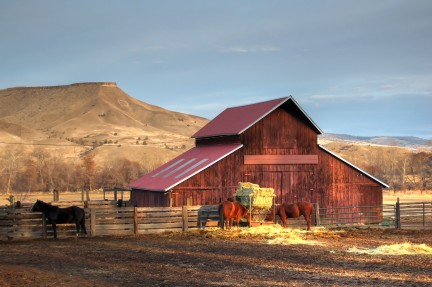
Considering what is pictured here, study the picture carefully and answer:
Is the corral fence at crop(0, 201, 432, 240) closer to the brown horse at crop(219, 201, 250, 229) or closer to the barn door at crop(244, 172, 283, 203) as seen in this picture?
the brown horse at crop(219, 201, 250, 229)

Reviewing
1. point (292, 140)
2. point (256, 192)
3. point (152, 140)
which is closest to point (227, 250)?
point (256, 192)

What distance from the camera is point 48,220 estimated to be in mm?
29047

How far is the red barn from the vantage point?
122 ft

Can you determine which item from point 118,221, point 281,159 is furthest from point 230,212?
point 281,159

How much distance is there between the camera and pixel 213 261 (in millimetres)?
20734

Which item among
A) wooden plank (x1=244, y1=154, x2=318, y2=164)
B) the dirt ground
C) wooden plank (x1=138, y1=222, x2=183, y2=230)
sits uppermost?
wooden plank (x1=244, y1=154, x2=318, y2=164)

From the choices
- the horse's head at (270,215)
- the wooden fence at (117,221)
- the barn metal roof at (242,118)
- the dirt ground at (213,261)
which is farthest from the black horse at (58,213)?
the barn metal roof at (242,118)

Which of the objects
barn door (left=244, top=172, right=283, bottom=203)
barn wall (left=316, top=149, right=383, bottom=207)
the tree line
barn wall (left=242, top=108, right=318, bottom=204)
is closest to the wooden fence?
barn door (left=244, top=172, right=283, bottom=203)

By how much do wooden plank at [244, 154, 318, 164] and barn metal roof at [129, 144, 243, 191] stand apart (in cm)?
112

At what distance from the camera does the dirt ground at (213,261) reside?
16812mm

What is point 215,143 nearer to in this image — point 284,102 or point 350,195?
point 284,102

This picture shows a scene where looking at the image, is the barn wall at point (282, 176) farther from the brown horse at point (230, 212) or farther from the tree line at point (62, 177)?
the tree line at point (62, 177)

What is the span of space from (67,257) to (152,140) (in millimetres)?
149517

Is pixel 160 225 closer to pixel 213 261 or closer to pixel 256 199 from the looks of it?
pixel 256 199
